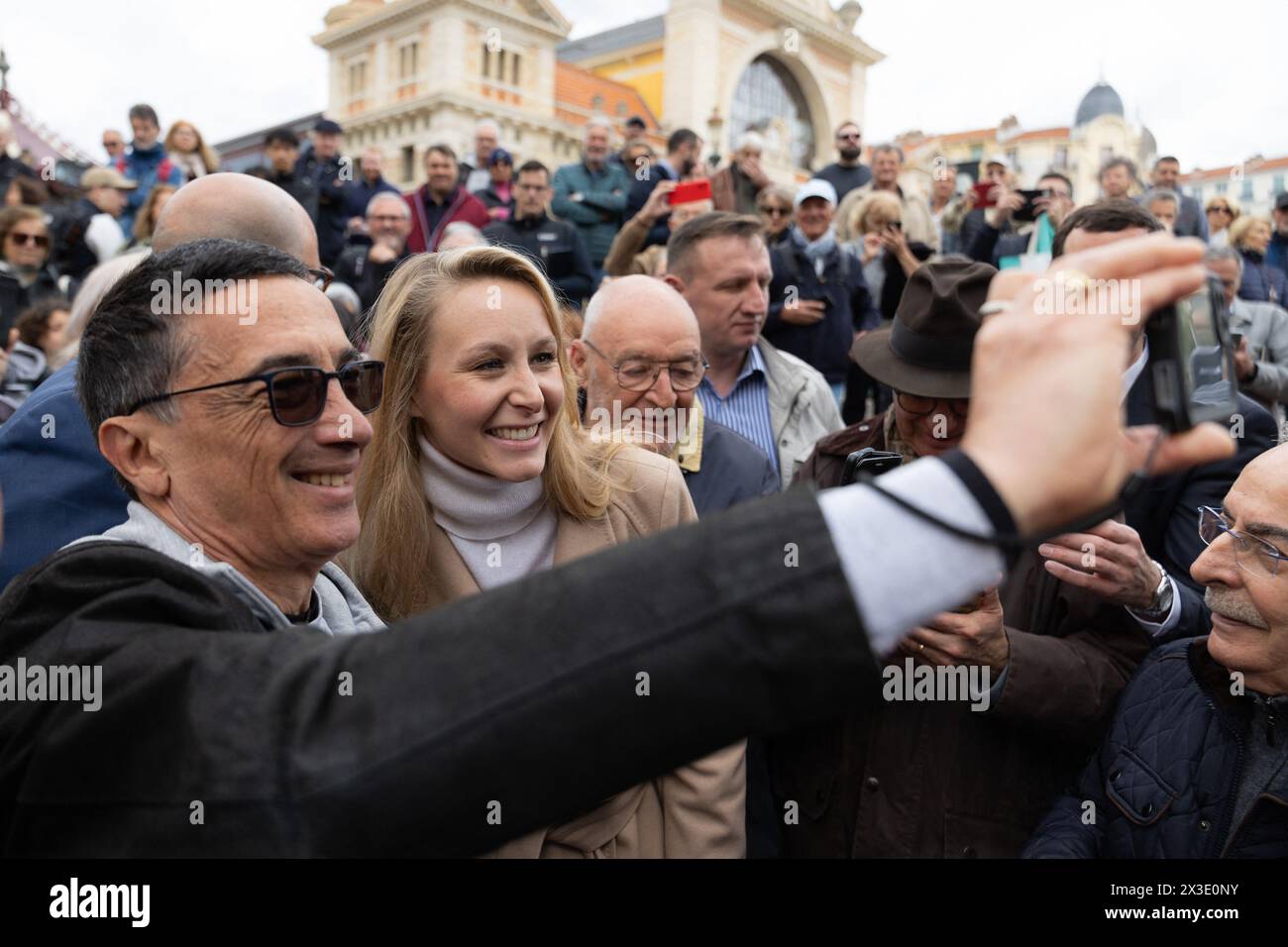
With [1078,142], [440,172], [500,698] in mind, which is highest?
[1078,142]

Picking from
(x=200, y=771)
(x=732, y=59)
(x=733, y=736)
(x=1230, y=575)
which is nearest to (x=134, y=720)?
(x=200, y=771)

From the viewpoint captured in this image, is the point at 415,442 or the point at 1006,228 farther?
the point at 1006,228

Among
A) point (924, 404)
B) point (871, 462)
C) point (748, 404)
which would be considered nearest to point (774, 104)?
point (748, 404)

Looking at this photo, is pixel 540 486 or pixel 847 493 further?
pixel 540 486

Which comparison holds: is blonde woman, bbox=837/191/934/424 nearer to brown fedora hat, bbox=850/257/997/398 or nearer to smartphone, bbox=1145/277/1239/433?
brown fedora hat, bbox=850/257/997/398

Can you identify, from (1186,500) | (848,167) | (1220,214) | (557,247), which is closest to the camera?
(1186,500)

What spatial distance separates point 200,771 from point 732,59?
4757 cm

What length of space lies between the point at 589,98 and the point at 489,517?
1700 inches

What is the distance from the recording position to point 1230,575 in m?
2.33

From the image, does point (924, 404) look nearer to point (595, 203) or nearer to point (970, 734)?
point (970, 734)

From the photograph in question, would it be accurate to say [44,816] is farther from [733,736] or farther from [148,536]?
[733,736]

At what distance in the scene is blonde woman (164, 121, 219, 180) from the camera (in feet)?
29.6

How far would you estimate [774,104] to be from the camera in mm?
50594

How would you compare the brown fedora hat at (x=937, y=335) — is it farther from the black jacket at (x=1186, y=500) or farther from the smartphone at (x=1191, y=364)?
the smartphone at (x=1191, y=364)
